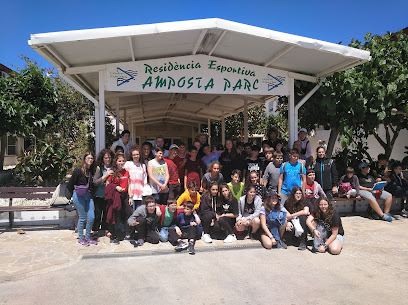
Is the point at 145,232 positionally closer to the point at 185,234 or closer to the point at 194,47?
the point at 185,234

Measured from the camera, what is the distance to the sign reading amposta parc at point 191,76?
680 cm

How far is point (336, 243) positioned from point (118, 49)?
5.32 metres

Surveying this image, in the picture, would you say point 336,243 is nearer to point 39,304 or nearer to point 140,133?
point 39,304

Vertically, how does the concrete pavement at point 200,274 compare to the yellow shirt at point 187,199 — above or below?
below

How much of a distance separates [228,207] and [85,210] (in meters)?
2.55

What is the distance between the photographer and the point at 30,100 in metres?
10.4

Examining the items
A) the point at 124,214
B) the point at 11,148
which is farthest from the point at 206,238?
the point at 11,148

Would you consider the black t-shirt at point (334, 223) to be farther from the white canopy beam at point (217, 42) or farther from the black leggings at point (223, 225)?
the white canopy beam at point (217, 42)

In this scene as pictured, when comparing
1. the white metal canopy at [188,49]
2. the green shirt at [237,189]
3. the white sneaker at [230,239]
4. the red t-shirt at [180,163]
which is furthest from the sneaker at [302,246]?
the white metal canopy at [188,49]

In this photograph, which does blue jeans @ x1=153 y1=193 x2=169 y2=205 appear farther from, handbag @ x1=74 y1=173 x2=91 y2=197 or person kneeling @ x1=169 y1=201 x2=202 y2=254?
handbag @ x1=74 y1=173 x2=91 y2=197

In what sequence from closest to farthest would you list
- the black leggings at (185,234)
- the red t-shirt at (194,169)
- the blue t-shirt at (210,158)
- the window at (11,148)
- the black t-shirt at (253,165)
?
the black leggings at (185,234), the red t-shirt at (194,169), the black t-shirt at (253,165), the blue t-shirt at (210,158), the window at (11,148)

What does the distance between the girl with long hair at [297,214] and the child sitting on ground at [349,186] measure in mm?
2354

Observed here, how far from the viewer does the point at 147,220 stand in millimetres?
5520

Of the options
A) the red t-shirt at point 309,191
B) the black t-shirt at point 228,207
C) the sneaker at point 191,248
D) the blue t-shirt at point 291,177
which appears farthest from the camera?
the red t-shirt at point 309,191
